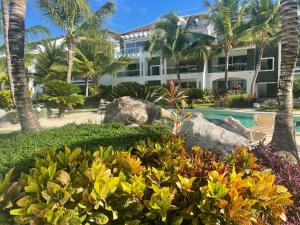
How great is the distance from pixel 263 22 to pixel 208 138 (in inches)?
1073

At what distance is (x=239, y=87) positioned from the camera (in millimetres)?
36719

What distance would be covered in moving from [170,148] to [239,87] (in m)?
33.6

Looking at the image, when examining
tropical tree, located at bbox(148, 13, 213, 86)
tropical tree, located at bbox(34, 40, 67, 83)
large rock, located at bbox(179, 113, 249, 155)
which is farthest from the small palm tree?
tropical tree, located at bbox(148, 13, 213, 86)

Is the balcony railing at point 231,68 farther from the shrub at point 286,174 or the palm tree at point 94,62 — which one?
the shrub at point 286,174

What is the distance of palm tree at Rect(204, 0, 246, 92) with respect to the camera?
2978 cm

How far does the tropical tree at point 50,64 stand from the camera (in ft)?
114

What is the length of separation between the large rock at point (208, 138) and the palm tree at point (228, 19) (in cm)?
2544

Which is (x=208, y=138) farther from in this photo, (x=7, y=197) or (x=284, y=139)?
(x=7, y=197)

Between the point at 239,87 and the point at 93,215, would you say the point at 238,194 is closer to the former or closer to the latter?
the point at 93,215

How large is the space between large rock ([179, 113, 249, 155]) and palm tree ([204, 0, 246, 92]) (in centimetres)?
2544

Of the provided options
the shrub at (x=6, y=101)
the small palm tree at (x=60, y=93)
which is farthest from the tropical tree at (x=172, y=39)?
the small palm tree at (x=60, y=93)

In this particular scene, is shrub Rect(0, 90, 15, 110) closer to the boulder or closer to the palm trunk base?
the boulder

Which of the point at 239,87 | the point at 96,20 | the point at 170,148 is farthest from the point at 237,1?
the point at 170,148

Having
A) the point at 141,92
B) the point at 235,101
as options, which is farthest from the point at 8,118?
the point at 235,101
